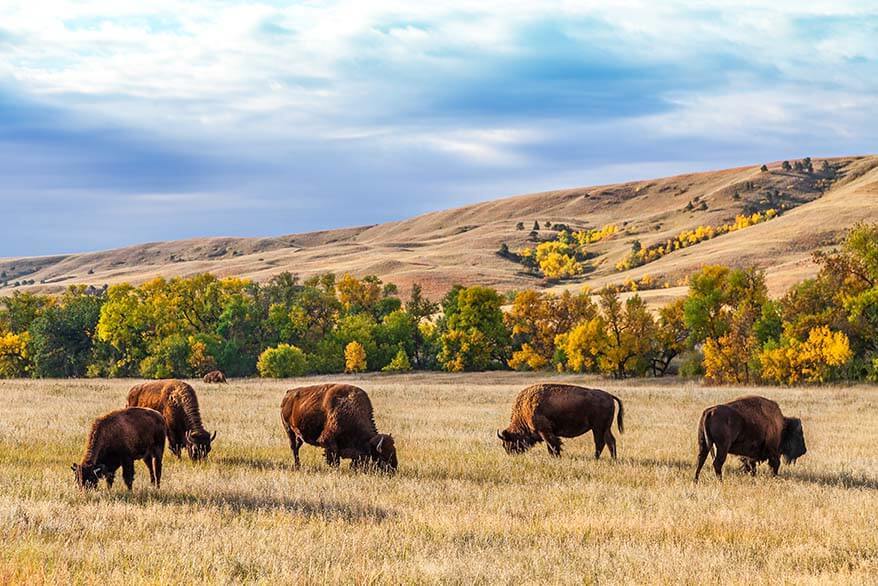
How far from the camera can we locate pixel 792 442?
1584 centimetres

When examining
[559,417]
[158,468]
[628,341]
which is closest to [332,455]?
[158,468]

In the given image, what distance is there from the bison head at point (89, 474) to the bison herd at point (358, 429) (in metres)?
0.01

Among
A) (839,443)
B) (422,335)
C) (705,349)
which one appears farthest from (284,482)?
(422,335)

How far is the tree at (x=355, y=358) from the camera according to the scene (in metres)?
77.4

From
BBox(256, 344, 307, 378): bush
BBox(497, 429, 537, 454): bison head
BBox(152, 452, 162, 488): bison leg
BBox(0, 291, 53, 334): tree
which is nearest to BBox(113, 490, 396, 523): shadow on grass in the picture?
BBox(152, 452, 162, 488): bison leg

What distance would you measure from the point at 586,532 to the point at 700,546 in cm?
138

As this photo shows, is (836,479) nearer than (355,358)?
Yes

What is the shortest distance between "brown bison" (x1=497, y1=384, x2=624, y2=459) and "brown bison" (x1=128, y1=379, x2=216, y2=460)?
649cm

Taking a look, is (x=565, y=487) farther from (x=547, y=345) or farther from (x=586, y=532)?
(x=547, y=345)

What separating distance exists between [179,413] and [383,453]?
15.3 ft

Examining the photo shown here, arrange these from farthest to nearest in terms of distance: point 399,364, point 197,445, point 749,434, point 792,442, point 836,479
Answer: point 399,364
point 197,445
point 792,442
point 749,434
point 836,479

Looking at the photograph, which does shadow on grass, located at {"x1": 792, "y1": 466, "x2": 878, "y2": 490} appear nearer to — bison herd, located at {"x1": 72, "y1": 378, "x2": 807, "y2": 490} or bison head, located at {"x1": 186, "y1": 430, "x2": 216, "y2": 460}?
bison herd, located at {"x1": 72, "y1": 378, "x2": 807, "y2": 490}

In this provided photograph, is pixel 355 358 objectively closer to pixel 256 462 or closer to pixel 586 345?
pixel 586 345

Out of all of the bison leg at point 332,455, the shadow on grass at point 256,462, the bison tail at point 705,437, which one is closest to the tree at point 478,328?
the shadow on grass at point 256,462
